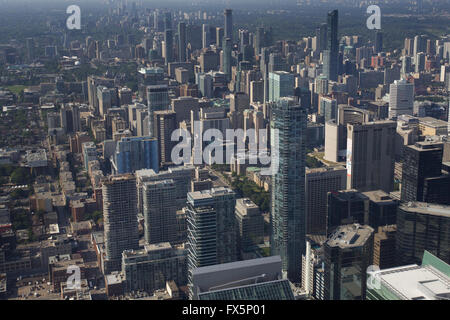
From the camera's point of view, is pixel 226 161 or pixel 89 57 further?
pixel 89 57

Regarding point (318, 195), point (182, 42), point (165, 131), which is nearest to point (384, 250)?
point (318, 195)

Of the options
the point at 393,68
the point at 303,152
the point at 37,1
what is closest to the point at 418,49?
the point at 393,68

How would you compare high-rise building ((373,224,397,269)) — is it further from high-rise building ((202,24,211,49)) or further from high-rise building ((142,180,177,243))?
high-rise building ((202,24,211,49))

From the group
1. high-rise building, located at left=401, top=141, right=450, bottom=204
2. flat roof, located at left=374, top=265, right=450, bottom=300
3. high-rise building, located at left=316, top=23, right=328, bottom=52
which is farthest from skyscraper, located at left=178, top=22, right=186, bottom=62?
flat roof, located at left=374, top=265, right=450, bottom=300

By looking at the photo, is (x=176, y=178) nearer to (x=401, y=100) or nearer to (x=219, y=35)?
(x=401, y=100)

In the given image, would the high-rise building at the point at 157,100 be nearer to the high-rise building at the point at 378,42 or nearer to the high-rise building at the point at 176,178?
the high-rise building at the point at 176,178
